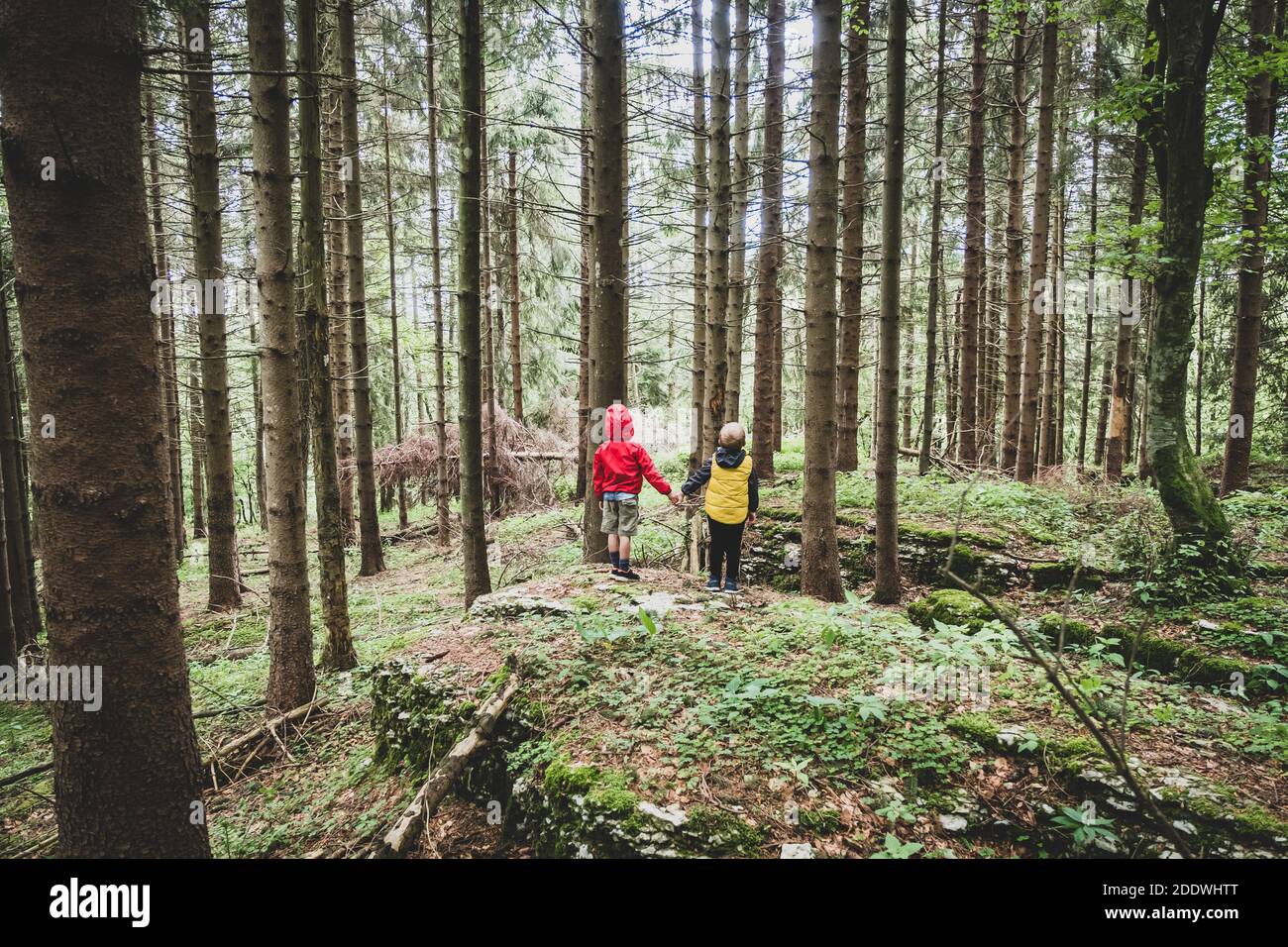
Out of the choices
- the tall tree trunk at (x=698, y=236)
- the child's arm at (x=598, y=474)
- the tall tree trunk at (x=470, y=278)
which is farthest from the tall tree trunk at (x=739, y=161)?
the child's arm at (x=598, y=474)

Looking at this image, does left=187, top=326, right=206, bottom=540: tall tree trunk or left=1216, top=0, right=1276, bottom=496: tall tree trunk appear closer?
left=1216, top=0, right=1276, bottom=496: tall tree trunk

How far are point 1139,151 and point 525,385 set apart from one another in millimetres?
17075

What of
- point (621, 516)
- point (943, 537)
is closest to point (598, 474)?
point (621, 516)

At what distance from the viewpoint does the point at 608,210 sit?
7742mm

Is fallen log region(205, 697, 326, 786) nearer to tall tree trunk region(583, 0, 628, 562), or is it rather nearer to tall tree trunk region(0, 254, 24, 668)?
tall tree trunk region(583, 0, 628, 562)

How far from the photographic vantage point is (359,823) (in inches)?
181

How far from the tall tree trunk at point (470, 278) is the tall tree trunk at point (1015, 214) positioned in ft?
32.0

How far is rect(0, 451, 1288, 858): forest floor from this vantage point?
11.8 ft

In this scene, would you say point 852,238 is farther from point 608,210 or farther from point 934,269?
point 608,210

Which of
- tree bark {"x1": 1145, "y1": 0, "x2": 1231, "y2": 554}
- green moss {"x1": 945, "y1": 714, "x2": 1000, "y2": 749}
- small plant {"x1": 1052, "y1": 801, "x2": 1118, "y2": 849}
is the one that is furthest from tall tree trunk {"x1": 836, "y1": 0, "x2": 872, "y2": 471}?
small plant {"x1": 1052, "y1": 801, "x2": 1118, "y2": 849}

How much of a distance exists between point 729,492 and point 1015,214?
428 inches

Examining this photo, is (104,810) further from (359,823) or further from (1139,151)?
(1139,151)

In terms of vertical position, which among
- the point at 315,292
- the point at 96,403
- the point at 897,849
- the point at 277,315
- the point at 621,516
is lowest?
the point at 897,849

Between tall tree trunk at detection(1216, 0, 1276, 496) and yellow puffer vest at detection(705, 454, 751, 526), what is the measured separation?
8.55 metres
